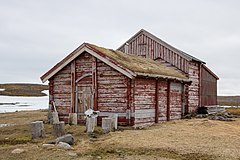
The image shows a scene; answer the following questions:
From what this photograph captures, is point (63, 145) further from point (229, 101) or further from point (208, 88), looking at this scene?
→ point (229, 101)

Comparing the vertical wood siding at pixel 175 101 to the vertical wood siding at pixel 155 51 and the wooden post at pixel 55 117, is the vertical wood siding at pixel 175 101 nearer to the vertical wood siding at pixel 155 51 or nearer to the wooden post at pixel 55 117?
the vertical wood siding at pixel 155 51

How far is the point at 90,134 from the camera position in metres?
16.6

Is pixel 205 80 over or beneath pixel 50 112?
over

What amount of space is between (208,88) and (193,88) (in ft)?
14.7

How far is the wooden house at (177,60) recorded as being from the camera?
29172mm

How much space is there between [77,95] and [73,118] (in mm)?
1679

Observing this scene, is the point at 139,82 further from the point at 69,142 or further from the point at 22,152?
the point at 22,152

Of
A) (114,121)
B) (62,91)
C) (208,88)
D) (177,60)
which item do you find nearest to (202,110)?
(208,88)

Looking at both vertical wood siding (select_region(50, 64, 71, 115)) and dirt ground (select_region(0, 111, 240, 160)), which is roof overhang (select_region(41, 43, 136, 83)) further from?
dirt ground (select_region(0, 111, 240, 160))

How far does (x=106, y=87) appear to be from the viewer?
798 inches

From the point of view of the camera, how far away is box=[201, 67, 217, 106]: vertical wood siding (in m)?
32.8

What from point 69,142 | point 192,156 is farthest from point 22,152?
point 192,156

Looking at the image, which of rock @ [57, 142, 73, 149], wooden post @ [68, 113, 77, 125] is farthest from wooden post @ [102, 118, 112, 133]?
rock @ [57, 142, 73, 149]

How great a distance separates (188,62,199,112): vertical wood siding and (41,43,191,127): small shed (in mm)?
6542
